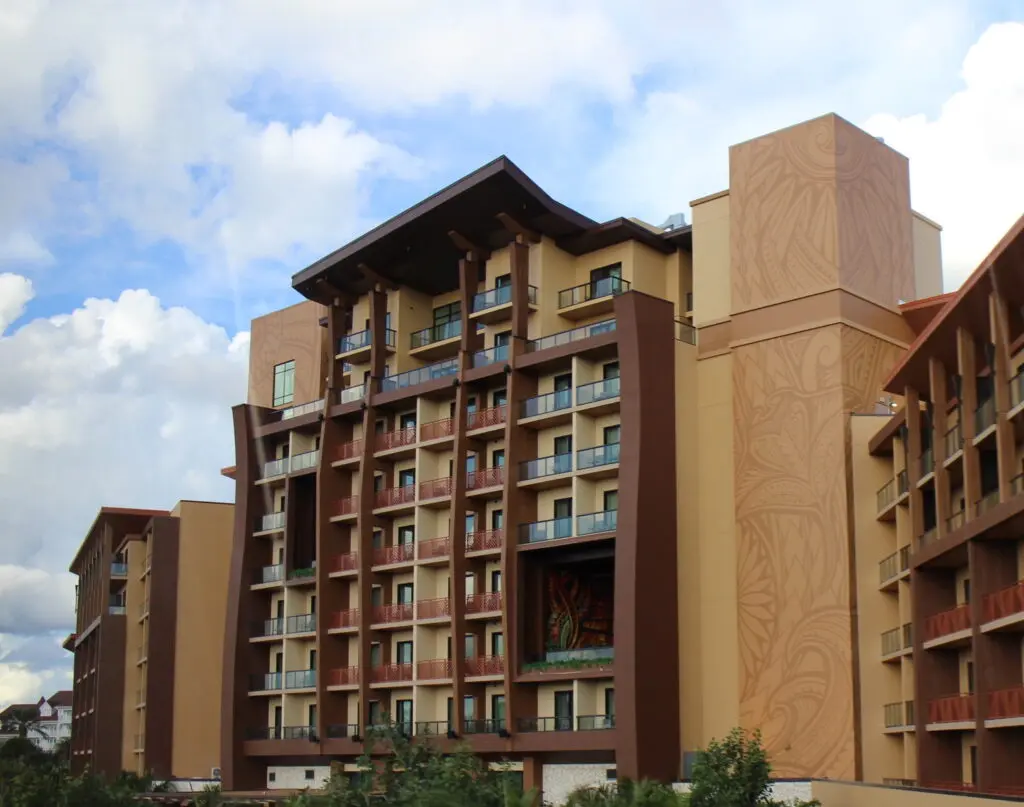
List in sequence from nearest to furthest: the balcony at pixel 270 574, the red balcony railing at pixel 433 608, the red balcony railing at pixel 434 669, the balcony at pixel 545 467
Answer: the balcony at pixel 545 467 < the red balcony railing at pixel 434 669 < the red balcony railing at pixel 433 608 < the balcony at pixel 270 574

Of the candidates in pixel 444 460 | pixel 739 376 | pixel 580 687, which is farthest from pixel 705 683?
pixel 444 460

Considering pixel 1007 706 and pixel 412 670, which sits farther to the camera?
pixel 412 670

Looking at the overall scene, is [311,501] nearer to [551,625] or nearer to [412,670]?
[412,670]

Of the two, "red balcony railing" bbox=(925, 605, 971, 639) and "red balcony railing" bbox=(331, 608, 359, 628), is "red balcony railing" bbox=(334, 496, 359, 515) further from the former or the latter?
"red balcony railing" bbox=(925, 605, 971, 639)

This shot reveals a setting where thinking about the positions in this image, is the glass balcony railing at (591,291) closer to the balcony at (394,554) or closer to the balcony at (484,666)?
the balcony at (394,554)

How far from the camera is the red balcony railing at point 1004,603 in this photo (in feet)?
122

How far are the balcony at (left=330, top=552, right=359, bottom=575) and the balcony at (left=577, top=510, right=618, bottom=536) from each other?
1478 centimetres

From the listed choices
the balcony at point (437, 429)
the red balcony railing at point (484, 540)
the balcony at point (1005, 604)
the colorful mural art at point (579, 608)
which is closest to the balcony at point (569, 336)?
the balcony at point (437, 429)

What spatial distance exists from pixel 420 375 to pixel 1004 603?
34.9m

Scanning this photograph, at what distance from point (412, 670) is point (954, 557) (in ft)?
92.8

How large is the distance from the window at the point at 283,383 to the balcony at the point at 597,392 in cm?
2513

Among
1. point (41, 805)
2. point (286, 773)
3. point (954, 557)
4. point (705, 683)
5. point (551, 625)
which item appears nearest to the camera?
point (954, 557)

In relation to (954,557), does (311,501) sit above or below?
above

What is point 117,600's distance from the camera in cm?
9525
